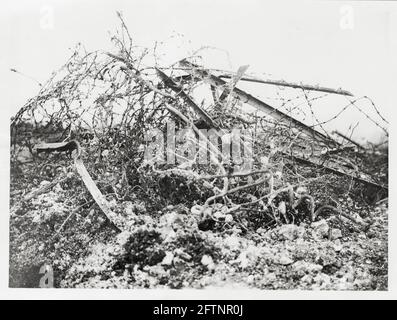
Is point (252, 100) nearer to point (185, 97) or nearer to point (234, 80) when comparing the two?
point (234, 80)

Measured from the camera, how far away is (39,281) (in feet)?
8.38

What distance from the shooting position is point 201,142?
2623mm

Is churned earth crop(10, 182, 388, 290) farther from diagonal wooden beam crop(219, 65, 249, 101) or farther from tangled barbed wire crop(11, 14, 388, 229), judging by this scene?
diagonal wooden beam crop(219, 65, 249, 101)

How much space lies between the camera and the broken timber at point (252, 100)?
8.68 ft

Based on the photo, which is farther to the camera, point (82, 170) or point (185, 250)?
point (82, 170)

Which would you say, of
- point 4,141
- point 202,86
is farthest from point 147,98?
point 4,141

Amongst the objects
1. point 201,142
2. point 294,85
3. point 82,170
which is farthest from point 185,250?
point 294,85

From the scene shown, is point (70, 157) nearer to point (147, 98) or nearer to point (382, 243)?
point (147, 98)

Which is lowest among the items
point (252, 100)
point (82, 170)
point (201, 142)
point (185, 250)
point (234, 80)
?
point (185, 250)

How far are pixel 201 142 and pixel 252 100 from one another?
375mm

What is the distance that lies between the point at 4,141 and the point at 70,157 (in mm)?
365

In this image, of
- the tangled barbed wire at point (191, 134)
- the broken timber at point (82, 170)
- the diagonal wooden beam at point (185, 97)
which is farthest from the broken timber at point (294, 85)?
the broken timber at point (82, 170)

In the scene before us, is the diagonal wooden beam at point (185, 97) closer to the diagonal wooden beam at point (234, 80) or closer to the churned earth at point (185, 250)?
the diagonal wooden beam at point (234, 80)

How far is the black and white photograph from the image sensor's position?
2.52 m
